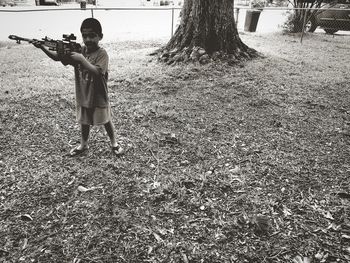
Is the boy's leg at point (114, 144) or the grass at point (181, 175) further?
the boy's leg at point (114, 144)

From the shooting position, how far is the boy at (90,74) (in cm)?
262

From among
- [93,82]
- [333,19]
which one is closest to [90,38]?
[93,82]

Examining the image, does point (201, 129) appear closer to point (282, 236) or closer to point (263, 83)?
point (282, 236)

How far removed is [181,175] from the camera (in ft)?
10.2

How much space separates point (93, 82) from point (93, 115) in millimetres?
392

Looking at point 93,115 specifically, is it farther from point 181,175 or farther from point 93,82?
point 181,175

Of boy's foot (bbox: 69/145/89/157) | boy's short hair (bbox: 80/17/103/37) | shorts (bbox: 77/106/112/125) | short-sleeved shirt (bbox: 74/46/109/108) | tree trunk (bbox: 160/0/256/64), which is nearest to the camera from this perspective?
boy's short hair (bbox: 80/17/103/37)

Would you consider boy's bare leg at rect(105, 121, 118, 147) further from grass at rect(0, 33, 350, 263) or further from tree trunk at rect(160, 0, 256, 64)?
tree trunk at rect(160, 0, 256, 64)

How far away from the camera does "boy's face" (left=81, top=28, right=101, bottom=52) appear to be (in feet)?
8.68

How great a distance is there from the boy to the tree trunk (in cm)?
416

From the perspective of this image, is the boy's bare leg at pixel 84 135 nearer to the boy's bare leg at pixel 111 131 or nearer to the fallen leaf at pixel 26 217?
the boy's bare leg at pixel 111 131

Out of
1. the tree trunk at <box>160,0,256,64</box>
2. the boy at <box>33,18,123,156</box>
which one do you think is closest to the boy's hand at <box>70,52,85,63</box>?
the boy at <box>33,18,123,156</box>

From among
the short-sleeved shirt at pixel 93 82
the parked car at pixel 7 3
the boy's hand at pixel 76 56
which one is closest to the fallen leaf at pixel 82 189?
the short-sleeved shirt at pixel 93 82

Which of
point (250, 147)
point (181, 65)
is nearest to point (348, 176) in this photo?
point (250, 147)
